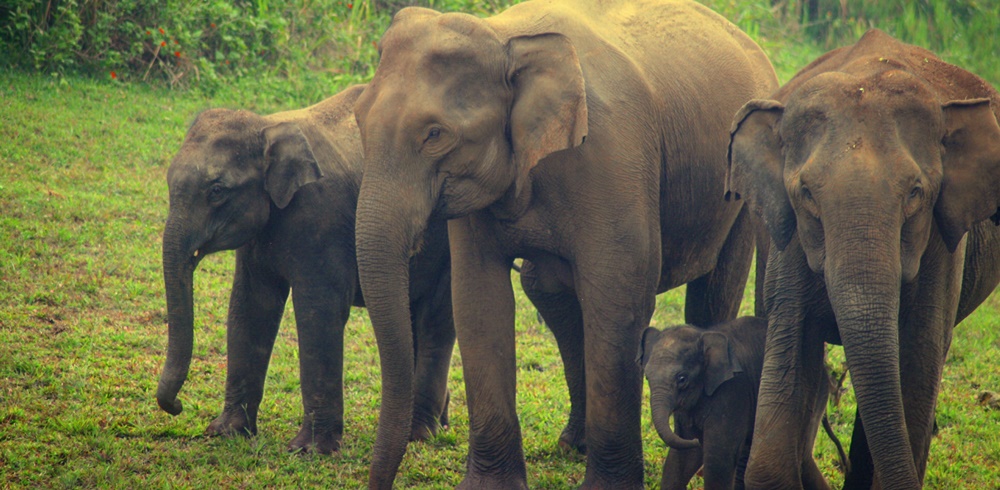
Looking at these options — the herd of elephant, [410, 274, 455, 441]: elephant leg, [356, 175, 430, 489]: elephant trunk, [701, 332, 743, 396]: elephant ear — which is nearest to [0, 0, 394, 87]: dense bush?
the herd of elephant

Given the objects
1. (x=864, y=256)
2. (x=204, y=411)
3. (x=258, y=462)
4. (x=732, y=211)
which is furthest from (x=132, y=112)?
(x=864, y=256)

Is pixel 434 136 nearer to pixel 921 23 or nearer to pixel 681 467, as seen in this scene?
pixel 681 467

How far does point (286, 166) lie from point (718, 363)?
8.59ft

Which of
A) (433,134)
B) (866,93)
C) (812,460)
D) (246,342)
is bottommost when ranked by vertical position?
(812,460)

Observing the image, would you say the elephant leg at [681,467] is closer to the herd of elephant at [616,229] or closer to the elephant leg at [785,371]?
the herd of elephant at [616,229]

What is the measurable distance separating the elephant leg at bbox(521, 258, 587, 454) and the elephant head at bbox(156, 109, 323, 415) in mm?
1412

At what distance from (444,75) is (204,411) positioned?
3065 millimetres

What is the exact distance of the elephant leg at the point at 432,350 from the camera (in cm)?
714

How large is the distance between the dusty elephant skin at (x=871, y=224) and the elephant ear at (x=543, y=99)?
0.74m

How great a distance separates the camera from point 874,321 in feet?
14.2

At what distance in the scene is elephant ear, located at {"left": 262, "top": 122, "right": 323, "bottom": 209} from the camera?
6445mm

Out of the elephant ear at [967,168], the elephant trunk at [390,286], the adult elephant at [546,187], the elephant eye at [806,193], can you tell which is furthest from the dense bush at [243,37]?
the elephant ear at [967,168]

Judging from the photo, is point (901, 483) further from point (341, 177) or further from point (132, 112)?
point (132, 112)

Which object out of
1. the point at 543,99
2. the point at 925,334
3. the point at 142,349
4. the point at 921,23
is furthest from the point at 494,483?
the point at 921,23
